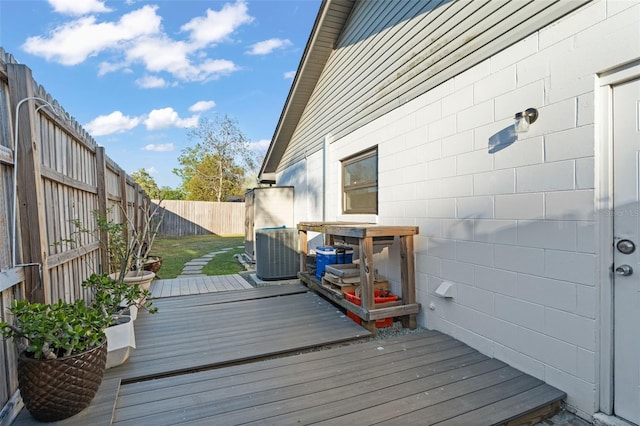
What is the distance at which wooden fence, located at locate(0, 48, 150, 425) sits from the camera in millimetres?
1800

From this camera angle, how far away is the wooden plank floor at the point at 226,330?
2.61 m

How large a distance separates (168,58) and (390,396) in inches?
772

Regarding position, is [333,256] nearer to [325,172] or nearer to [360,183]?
[360,183]

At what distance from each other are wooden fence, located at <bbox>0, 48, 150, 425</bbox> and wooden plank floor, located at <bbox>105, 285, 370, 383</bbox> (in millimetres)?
822

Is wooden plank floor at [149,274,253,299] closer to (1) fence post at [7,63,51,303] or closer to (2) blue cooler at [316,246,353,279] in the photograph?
(2) blue cooler at [316,246,353,279]

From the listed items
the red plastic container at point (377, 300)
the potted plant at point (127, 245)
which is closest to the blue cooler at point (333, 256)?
the red plastic container at point (377, 300)

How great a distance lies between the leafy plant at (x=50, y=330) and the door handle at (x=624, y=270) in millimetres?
3186

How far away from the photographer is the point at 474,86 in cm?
282

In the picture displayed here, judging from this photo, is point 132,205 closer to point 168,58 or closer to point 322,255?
point 322,255

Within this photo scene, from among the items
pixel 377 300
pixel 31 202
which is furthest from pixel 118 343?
pixel 377 300

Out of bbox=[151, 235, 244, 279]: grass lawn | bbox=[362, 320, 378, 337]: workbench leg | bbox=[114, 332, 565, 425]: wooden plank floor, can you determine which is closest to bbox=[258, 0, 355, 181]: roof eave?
bbox=[151, 235, 244, 279]: grass lawn

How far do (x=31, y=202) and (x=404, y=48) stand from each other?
4.00 metres

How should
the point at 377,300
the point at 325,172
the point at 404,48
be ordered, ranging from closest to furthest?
the point at 377,300, the point at 404,48, the point at 325,172

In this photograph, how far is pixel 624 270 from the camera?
6.03ft
